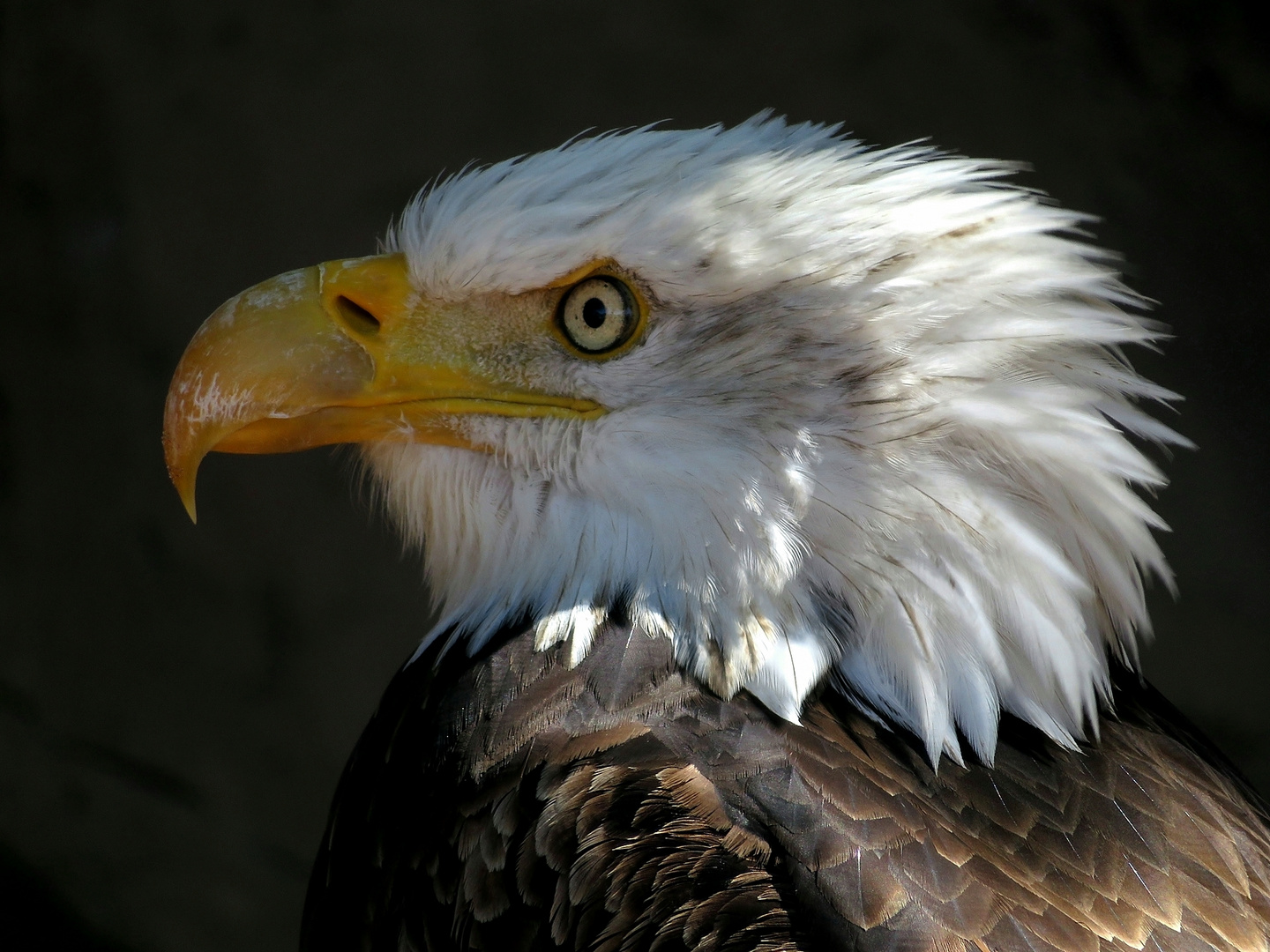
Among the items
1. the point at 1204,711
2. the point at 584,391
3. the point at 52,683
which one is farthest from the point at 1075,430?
the point at 52,683

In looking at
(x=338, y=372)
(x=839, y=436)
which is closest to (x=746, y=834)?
(x=839, y=436)

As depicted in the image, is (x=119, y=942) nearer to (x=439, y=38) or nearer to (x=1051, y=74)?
(x=439, y=38)

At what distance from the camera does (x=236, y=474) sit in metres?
4.21

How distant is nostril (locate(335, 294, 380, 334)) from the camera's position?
193cm

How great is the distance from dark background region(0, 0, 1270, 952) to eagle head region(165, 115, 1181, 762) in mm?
2035

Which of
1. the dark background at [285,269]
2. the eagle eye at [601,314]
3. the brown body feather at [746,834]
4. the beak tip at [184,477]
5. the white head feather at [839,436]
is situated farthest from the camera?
the dark background at [285,269]

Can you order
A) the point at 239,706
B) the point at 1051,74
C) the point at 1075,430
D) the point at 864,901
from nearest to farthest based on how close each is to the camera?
the point at 864,901
the point at 1075,430
the point at 1051,74
the point at 239,706

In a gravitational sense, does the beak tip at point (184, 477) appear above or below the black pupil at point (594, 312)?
below

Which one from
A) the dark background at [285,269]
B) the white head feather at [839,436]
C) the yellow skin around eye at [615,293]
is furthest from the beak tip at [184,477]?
the dark background at [285,269]

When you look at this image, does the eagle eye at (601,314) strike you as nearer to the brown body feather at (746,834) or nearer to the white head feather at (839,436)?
the white head feather at (839,436)

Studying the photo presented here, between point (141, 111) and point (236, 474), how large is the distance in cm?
132

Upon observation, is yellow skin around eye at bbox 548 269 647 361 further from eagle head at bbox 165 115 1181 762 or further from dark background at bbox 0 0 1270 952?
dark background at bbox 0 0 1270 952

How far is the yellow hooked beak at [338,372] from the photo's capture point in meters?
1.88

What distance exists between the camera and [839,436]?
1748 millimetres
